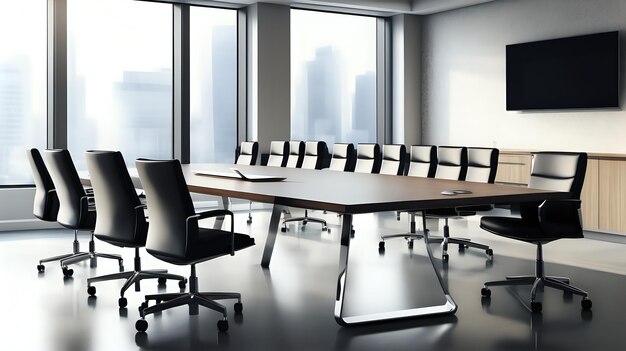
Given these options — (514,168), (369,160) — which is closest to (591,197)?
(514,168)

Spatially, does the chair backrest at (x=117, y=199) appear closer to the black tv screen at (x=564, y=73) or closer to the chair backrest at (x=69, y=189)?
the chair backrest at (x=69, y=189)

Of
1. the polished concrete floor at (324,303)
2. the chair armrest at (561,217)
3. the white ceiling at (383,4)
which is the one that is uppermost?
the white ceiling at (383,4)

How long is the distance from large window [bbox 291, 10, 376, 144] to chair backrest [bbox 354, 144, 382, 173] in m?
3.34

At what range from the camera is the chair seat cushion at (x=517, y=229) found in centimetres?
466

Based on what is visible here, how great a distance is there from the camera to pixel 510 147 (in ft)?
32.0

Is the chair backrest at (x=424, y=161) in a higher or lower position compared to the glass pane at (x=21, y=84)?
lower

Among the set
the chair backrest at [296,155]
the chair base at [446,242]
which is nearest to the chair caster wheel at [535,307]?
the chair base at [446,242]

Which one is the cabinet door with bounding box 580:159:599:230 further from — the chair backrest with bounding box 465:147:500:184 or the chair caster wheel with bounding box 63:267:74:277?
the chair caster wheel with bounding box 63:267:74:277

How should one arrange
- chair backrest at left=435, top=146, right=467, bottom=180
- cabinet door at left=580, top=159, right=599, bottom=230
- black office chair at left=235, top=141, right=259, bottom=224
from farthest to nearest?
black office chair at left=235, top=141, right=259, bottom=224 < cabinet door at left=580, top=159, right=599, bottom=230 < chair backrest at left=435, top=146, right=467, bottom=180

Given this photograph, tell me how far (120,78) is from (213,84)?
135 centimetres

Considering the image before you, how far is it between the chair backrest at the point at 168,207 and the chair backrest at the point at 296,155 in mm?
4308

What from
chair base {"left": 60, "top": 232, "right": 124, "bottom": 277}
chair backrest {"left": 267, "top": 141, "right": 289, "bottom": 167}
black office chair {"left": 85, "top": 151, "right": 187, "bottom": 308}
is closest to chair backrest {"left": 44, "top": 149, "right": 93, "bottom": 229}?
chair base {"left": 60, "top": 232, "right": 124, "bottom": 277}

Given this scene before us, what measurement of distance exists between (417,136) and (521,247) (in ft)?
14.8

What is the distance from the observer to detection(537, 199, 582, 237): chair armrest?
4.68m
